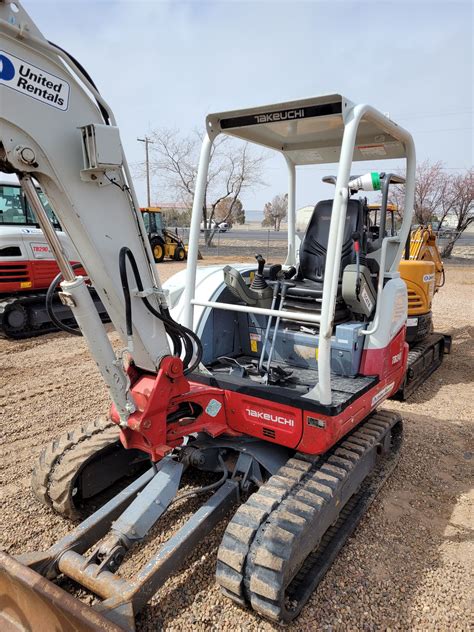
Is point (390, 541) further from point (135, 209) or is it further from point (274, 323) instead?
point (135, 209)

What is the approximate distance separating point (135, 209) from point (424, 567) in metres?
2.88

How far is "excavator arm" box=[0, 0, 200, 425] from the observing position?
79.1 inches

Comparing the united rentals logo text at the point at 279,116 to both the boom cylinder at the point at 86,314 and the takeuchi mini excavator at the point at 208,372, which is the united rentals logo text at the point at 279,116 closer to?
the takeuchi mini excavator at the point at 208,372

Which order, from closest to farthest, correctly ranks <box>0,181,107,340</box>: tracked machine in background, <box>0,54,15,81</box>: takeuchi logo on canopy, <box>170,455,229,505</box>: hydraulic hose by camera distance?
<box>0,54,15,81</box>: takeuchi logo on canopy → <box>170,455,229,505</box>: hydraulic hose → <box>0,181,107,340</box>: tracked machine in background

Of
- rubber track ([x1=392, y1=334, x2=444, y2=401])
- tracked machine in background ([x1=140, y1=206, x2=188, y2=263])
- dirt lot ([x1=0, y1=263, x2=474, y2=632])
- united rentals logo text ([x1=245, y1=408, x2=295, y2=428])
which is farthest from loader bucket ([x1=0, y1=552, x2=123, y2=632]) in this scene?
tracked machine in background ([x1=140, y1=206, x2=188, y2=263])

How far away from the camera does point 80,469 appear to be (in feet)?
10.6

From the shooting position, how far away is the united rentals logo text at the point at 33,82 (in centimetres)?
195

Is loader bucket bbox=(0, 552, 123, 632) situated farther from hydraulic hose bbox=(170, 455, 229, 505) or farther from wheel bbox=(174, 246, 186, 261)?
wheel bbox=(174, 246, 186, 261)

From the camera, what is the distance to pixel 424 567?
3021 mm

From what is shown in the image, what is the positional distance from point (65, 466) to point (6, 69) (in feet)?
8.13

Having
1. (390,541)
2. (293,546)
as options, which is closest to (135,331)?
(293,546)

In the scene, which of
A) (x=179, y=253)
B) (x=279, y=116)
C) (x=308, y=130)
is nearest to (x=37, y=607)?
(x=279, y=116)

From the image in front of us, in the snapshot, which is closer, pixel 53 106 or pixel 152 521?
pixel 53 106

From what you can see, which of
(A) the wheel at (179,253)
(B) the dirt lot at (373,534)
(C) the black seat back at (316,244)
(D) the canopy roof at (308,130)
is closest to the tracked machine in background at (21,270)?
(B) the dirt lot at (373,534)
